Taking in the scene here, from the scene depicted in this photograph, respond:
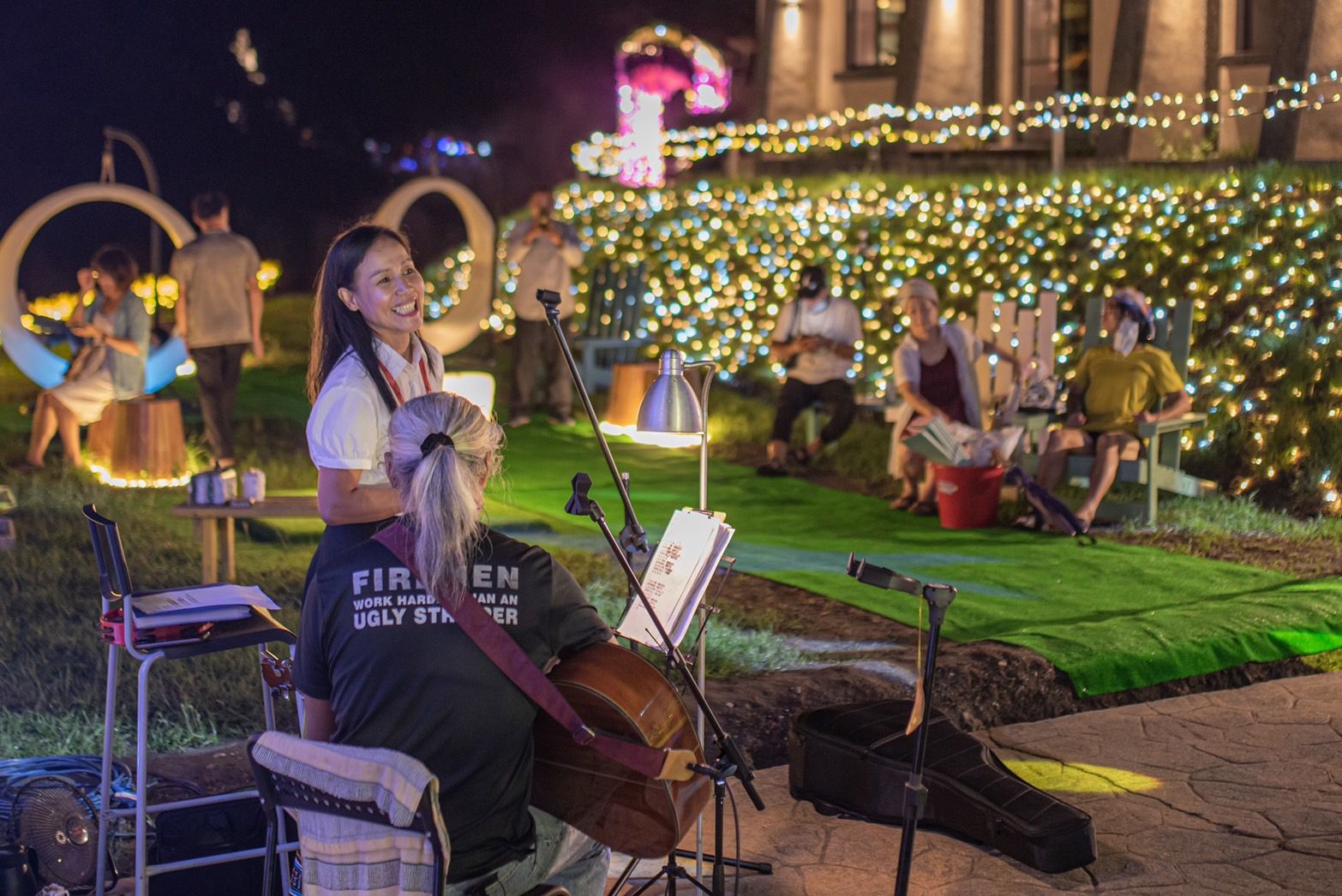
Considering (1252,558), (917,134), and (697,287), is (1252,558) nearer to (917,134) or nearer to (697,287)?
(697,287)

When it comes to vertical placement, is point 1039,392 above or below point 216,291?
below

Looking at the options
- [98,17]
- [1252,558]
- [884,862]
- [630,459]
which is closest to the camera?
[884,862]

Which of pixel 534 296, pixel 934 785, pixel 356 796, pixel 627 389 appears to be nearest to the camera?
pixel 356 796

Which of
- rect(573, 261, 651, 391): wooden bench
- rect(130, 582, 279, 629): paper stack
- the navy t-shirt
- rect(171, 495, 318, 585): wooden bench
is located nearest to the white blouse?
rect(130, 582, 279, 629): paper stack

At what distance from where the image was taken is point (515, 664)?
10.3 feet

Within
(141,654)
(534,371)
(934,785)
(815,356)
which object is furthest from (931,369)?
(141,654)

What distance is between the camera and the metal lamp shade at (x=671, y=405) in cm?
404

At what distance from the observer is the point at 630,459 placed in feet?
37.9

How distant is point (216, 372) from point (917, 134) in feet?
28.5

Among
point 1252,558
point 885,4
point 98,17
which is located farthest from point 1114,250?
point 98,17

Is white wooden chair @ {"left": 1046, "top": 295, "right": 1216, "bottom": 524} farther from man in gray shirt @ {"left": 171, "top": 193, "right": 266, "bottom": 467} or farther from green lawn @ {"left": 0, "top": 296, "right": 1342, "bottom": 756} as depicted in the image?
man in gray shirt @ {"left": 171, "top": 193, "right": 266, "bottom": 467}

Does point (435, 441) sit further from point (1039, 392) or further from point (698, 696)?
point (1039, 392)

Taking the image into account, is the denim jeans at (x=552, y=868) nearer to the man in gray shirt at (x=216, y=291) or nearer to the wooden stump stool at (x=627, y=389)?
the man in gray shirt at (x=216, y=291)

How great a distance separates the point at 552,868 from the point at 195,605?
4.42 feet
